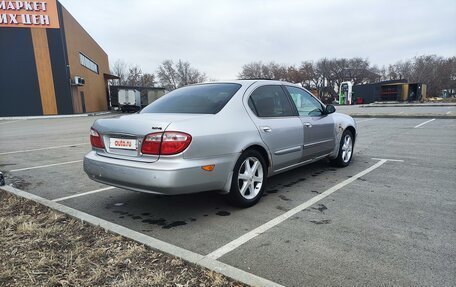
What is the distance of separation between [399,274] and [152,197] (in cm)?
315

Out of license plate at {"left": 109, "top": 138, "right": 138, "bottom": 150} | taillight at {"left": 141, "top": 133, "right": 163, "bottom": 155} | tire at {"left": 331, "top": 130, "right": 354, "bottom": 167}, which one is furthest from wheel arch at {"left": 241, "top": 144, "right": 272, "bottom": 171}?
tire at {"left": 331, "top": 130, "right": 354, "bottom": 167}

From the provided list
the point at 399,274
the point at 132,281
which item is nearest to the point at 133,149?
the point at 132,281

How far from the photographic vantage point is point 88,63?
41.8 metres

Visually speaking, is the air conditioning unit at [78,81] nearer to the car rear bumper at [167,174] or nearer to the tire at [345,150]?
the tire at [345,150]

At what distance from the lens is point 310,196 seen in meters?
4.45

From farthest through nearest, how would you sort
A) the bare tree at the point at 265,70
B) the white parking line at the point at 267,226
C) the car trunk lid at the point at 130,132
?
1. the bare tree at the point at 265,70
2. the car trunk lid at the point at 130,132
3. the white parking line at the point at 267,226

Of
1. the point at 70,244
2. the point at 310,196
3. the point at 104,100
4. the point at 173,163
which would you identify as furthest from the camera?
the point at 104,100

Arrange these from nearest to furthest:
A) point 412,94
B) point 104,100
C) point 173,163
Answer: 1. point 173,163
2. point 412,94
3. point 104,100

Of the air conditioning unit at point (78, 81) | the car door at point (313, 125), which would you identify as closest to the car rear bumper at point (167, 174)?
the car door at point (313, 125)

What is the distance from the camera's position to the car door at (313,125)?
5012 millimetres

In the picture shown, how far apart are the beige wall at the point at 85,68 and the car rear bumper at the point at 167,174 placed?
33.3 m

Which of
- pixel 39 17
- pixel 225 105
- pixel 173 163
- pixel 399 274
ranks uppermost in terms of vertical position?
pixel 39 17

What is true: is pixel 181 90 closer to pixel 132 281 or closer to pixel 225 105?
pixel 225 105

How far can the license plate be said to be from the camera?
3.50m
